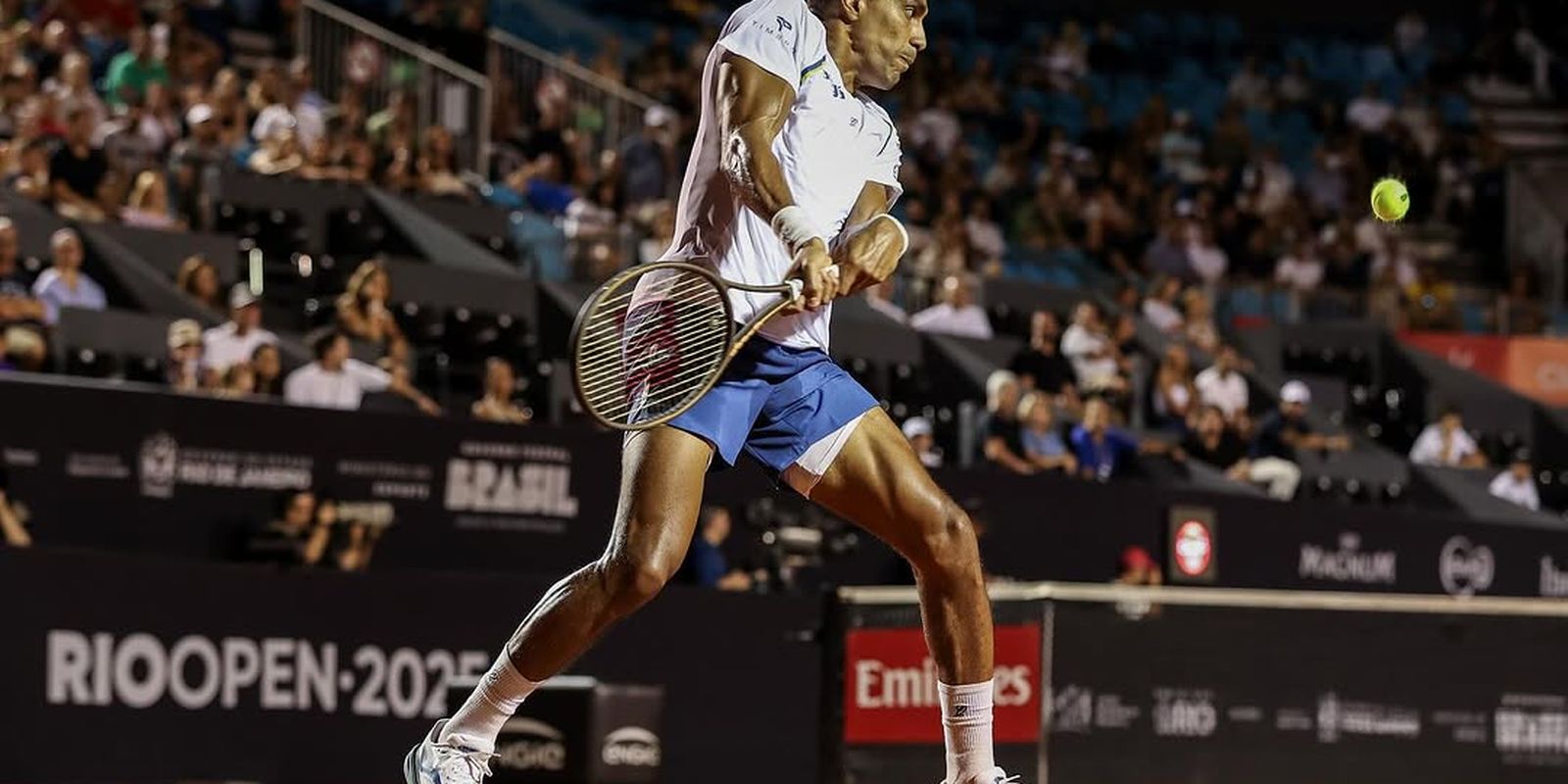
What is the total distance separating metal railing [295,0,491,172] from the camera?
18.0 m

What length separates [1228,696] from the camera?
11.5 m

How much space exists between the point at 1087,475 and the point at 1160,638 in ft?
15.0

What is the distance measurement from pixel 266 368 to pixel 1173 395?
764cm

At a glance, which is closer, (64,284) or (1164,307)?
(64,284)

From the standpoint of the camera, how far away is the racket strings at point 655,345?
17.8ft

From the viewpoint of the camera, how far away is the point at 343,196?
15.9 metres

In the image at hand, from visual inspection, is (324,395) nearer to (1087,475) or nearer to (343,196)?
(343,196)

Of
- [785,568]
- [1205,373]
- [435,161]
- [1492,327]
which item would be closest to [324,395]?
[785,568]

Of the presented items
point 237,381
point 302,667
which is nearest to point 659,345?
point 302,667

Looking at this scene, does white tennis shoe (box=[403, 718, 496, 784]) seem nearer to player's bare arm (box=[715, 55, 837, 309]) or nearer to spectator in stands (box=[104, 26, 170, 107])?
player's bare arm (box=[715, 55, 837, 309])

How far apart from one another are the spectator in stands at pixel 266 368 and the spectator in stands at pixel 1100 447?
17.8 feet

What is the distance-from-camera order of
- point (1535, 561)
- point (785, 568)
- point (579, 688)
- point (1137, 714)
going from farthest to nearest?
point (1535, 561), point (785, 568), point (1137, 714), point (579, 688)

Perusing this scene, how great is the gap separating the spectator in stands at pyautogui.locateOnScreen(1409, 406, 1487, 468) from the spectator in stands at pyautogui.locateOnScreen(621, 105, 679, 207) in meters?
6.45

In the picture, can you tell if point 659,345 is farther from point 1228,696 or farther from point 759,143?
point 1228,696
